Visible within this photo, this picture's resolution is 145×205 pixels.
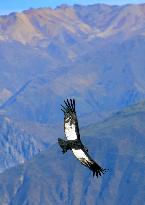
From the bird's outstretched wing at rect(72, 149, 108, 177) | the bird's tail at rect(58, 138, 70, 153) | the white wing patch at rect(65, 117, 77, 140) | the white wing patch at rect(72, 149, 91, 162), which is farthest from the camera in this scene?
the bird's tail at rect(58, 138, 70, 153)

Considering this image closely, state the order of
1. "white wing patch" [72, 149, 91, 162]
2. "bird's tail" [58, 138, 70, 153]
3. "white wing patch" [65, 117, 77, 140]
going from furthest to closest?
"bird's tail" [58, 138, 70, 153], "white wing patch" [65, 117, 77, 140], "white wing patch" [72, 149, 91, 162]

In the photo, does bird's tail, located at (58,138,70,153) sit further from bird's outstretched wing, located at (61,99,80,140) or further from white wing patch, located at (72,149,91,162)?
white wing patch, located at (72,149,91,162)

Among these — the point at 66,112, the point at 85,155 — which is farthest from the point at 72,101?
the point at 85,155

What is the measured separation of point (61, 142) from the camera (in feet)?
86.5

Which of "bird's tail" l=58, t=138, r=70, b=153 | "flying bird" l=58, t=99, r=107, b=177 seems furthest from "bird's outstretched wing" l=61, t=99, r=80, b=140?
"bird's tail" l=58, t=138, r=70, b=153

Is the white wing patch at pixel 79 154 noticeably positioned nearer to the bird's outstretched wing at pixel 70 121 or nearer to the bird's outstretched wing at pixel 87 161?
the bird's outstretched wing at pixel 87 161

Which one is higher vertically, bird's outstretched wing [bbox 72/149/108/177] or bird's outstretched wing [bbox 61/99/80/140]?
bird's outstretched wing [bbox 61/99/80/140]

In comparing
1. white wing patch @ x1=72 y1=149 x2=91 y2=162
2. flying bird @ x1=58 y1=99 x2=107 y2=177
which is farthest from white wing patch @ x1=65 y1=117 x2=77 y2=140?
white wing patch @ x1=72 y1=149 x2=91 y2=162

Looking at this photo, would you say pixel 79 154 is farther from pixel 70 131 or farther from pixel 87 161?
pixel 70 131

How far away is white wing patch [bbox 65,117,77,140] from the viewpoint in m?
25.7

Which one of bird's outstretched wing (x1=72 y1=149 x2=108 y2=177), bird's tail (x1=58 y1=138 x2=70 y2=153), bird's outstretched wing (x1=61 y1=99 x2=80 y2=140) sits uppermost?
bird's outstretched wing (x1=61 y1=99 x2=80 y2=140)

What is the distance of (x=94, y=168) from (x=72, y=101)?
7.90 feet

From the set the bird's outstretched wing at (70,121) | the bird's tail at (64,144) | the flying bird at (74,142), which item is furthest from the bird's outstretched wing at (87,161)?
the bird's tail at (64,144)

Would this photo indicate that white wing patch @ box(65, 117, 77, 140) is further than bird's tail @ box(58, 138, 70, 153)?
No
